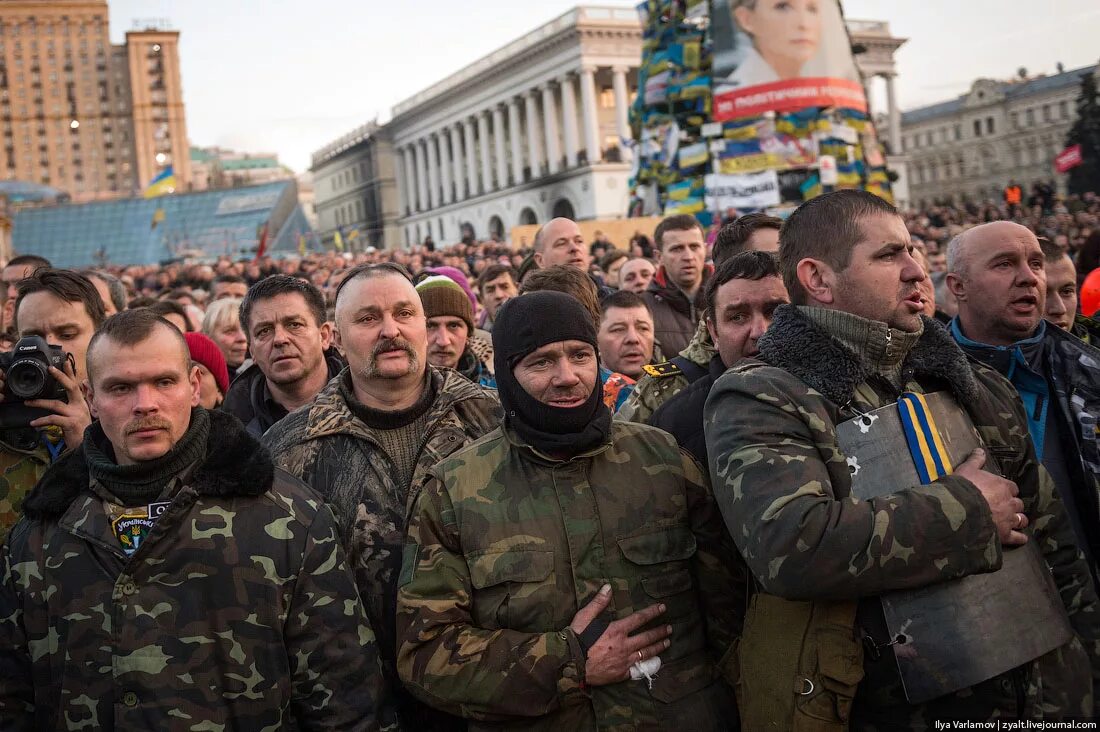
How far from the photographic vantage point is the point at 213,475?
2.74 m

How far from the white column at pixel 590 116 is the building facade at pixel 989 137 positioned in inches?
1988

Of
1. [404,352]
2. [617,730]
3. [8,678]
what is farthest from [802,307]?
[8,678]

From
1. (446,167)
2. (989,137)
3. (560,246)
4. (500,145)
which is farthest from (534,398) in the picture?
(989,137)

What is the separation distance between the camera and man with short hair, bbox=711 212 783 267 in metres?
4.69

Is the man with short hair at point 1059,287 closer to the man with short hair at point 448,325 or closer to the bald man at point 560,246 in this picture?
the man with short hair at point 448,325

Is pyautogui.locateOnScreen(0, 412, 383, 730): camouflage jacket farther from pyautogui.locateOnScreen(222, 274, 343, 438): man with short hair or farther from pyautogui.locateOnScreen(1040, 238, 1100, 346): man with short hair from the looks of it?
pyautogui.locateOnScreen(1040, 238, 1100, 346): man with short hair

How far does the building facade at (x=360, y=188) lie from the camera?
91.1m

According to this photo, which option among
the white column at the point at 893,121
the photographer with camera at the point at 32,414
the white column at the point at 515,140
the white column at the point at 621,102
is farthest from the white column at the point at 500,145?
the photographer with camera at the point at 32,414

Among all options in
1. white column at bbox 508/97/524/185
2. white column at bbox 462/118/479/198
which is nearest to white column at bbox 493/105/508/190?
white column at bbox 508/97/524/185

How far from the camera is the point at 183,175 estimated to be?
11488 cm

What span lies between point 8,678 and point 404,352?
1.64 metres

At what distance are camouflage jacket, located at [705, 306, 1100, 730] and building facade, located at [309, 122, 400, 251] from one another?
83.2 m

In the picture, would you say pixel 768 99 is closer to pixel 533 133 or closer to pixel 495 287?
pixel 495 287

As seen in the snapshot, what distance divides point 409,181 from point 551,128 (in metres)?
28.8
